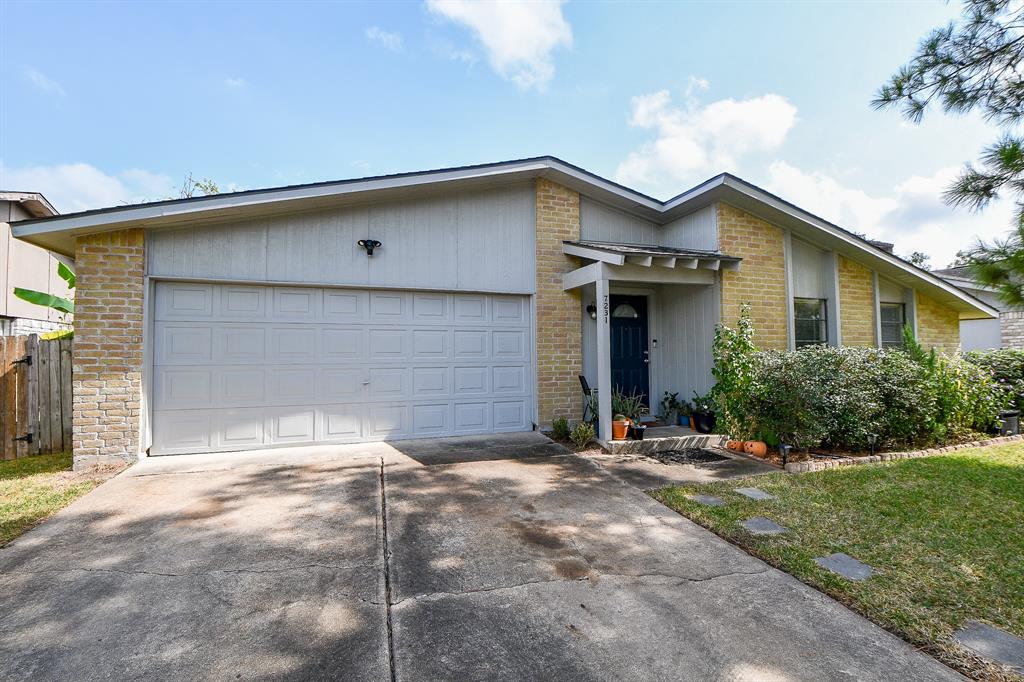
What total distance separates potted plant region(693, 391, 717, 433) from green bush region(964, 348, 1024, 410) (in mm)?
5225

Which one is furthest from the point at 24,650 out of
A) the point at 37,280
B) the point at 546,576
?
the point at 37,280

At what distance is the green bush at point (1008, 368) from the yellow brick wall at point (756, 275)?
390 cm

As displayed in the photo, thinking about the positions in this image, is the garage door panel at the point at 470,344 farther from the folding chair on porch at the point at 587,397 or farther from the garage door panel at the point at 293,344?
the garage door panel at the point at 293,344

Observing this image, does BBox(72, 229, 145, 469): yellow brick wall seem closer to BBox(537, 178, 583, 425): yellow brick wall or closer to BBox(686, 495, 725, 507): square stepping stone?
BBox(537, 178, 583, 425): yellow brick wall

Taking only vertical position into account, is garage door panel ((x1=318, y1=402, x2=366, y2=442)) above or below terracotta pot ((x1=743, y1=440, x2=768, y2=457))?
above

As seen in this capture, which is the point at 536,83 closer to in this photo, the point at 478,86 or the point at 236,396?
the point at 478,86

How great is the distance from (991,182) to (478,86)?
838 cm

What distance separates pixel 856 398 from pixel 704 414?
2.08 m

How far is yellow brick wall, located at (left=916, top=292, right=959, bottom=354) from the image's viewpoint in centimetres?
934

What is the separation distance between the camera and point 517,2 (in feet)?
24.1

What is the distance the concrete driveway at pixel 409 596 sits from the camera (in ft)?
7.15

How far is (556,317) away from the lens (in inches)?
307

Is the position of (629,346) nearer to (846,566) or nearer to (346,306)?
Result: (346,306)

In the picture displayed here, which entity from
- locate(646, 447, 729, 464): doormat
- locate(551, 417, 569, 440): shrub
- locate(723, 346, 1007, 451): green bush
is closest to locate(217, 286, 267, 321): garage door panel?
locate(551, 417, 569, 440): shrub
